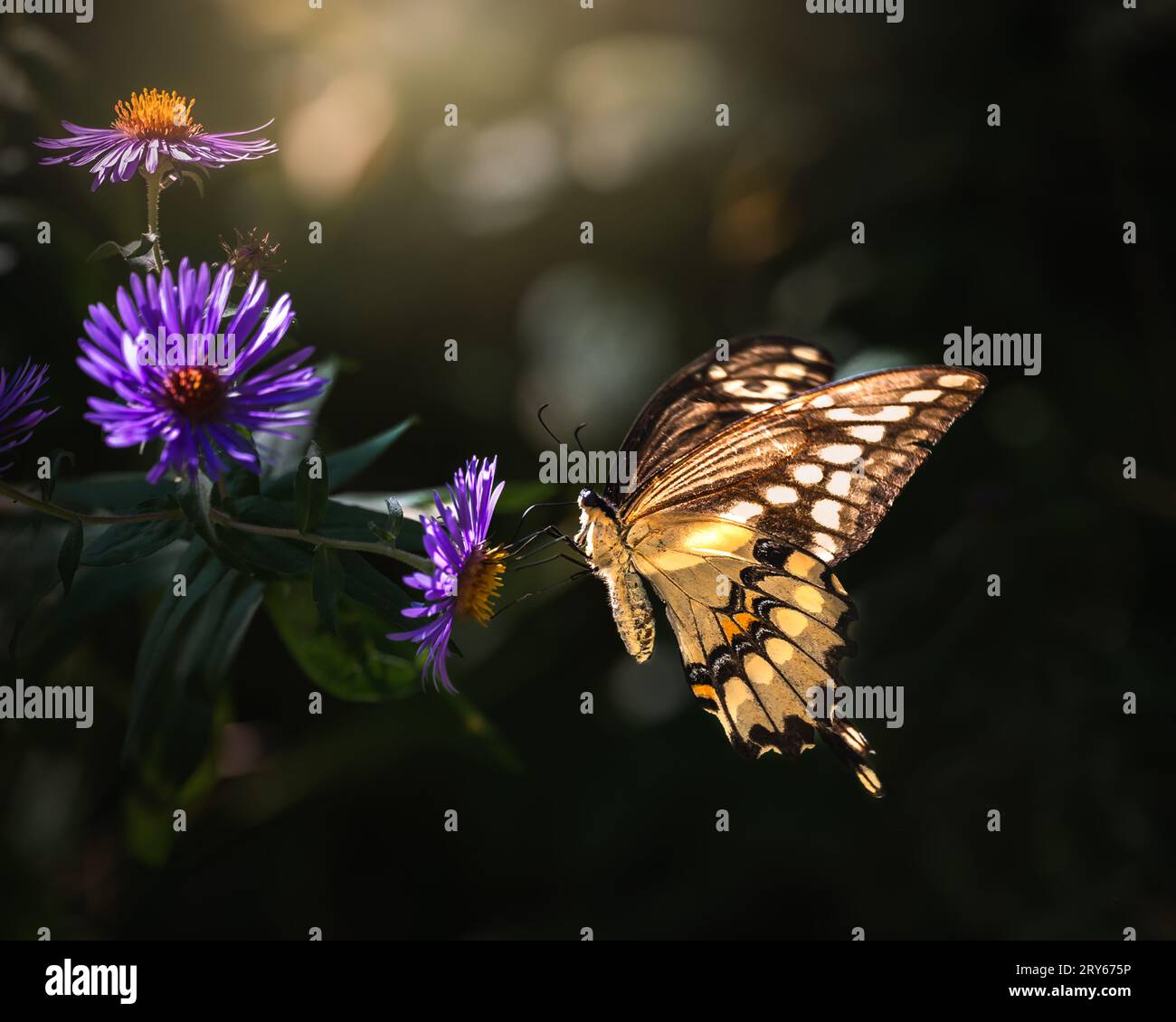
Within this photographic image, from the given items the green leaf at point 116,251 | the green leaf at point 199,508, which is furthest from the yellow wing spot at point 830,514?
the green leaf at point 116,251

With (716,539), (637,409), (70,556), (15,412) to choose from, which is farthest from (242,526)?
(637,409)

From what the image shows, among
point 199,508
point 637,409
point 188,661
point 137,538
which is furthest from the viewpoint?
point 637,409

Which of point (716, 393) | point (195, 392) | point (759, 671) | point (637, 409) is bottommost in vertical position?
point (759, 671)

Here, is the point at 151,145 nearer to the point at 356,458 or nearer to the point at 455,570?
the point at 356,458

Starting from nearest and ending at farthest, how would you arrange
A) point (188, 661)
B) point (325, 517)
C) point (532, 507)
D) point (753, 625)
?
point (325, 517) < point (188, 661) < point (532, 507) < point (753, 625)

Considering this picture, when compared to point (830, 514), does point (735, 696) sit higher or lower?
lower

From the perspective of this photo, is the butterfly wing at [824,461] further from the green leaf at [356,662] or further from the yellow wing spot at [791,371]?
the green leaf at [356,662]

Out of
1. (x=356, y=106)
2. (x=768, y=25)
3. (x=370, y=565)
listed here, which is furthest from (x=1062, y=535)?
(x=356, y=106)

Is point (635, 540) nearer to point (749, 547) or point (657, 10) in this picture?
point (749, 547)
